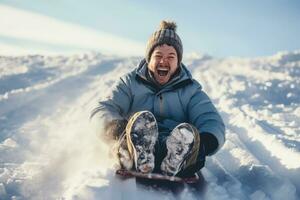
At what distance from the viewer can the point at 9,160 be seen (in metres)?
3.62

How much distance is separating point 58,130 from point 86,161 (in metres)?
1.51

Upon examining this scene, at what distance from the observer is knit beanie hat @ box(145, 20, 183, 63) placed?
3.71 meters

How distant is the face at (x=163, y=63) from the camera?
363 centimetres

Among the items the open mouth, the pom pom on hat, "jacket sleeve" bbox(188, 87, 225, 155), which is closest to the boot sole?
"jacket sleeve" bbox(188, 87, 225, 155)

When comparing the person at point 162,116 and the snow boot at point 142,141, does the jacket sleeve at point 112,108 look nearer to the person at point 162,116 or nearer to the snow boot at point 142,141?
the person at point 162,116

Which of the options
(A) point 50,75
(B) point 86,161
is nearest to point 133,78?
(B) point 86,161

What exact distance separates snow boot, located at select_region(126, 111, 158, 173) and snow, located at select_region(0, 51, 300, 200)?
0.13m

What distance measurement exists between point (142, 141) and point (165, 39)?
112cm

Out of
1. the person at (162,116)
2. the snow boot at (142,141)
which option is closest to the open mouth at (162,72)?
the person at (162,116)

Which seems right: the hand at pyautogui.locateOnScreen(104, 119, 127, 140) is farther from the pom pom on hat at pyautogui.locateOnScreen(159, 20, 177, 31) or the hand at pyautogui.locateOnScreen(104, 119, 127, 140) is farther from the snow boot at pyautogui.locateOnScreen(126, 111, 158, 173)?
the pom pom on hat at pyautogui.locateOnScreen(159, 20, 177, 31)

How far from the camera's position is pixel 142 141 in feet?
9.36

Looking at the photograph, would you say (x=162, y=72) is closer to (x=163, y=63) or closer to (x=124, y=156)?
(x=163, y=63)

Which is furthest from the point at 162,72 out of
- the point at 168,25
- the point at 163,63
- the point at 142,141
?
the point at 142,141

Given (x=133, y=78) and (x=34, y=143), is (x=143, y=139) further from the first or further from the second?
(x=34, y=143)
